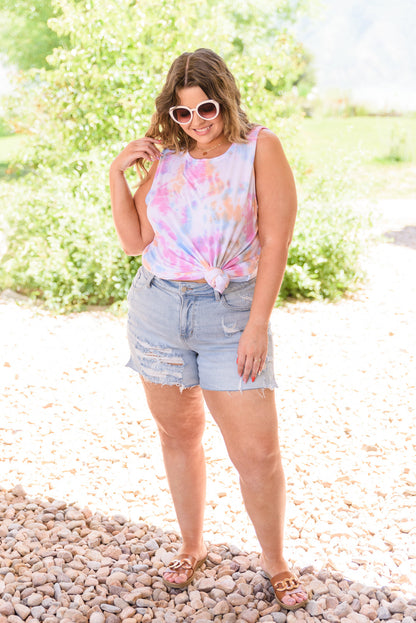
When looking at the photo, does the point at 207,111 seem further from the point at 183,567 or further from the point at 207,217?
the point at 183,567

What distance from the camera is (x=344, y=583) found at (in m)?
2.25

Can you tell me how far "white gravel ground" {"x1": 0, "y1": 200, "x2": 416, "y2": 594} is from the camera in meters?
2.60

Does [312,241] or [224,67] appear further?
[312,241]

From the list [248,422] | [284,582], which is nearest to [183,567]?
[284,582]

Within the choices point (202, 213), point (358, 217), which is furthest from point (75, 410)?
point (358, 217)

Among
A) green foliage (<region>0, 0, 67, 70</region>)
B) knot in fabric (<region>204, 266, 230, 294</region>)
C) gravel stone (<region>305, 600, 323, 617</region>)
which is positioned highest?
Result: knot in fabric (<region>204, 266, 230, 294</region>)

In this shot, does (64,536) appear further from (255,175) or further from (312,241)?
(312,241)

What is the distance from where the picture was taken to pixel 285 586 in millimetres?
2090

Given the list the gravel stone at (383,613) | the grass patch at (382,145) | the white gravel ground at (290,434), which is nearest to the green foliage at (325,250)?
the white gravel ground at (290,434)

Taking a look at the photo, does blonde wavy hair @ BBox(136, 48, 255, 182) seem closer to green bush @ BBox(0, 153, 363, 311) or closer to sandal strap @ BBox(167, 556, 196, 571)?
sandal strap @ BBox(167, 556, 196, 571)

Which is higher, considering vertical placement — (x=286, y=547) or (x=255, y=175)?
(x=255, y=175)

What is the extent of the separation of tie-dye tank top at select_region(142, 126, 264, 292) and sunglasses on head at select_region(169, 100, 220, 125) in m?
0.10

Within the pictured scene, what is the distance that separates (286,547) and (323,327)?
284 centimetres

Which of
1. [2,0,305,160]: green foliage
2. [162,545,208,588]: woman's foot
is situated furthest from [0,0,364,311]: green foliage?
[162,545,208,588]: woman's foot
